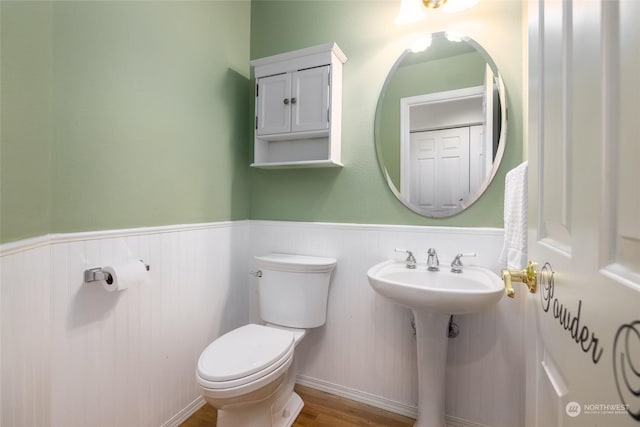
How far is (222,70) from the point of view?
5.55 ft

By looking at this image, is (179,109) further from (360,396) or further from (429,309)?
(360,396)

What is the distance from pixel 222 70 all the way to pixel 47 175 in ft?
3.76

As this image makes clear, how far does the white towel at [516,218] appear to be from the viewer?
3.34 ft

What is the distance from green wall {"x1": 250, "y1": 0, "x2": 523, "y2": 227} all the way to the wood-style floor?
3.48 feet

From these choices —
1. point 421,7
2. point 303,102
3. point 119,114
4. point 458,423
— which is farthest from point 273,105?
point 458,423

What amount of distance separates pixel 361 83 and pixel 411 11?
41cm

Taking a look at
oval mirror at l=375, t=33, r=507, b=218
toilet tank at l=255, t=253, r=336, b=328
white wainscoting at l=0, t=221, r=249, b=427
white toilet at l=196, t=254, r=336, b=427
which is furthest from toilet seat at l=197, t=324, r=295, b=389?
oval mirror at l=375, t=33, r=507, b=218

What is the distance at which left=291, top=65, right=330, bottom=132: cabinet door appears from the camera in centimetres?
154

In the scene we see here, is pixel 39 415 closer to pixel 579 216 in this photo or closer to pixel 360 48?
pixel 579 216

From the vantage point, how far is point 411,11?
4.58ft

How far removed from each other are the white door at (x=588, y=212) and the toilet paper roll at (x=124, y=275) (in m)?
1.32

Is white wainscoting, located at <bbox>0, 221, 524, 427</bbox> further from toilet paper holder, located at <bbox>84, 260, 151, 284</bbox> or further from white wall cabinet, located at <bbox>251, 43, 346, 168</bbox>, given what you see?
white wall cabinet, located at <bbox>251, 43, 346, 168</bbox>

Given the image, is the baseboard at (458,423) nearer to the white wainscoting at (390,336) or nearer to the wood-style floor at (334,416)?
the white wainscoting at (390,336)

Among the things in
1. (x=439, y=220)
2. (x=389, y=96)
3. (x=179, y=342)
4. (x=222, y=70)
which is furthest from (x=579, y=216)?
(x=222, y=70)
